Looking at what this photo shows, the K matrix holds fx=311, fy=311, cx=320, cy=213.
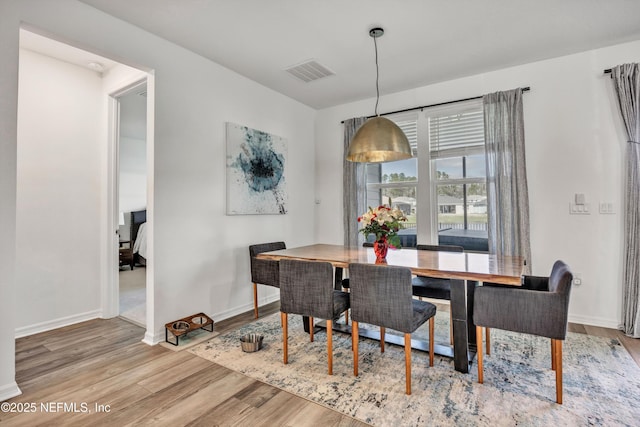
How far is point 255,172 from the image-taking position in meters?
3.88

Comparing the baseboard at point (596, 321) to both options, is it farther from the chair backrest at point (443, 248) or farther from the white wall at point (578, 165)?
the chair backrest at point (443, 248)

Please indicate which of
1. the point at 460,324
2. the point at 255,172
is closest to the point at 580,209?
the point at 460,324

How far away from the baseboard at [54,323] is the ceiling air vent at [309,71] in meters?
3.53

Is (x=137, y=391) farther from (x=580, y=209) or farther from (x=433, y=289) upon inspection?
(x=580, y=209)

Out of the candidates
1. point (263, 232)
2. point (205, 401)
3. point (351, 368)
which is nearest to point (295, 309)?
point (351, 368)

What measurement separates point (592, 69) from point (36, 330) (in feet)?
20.3

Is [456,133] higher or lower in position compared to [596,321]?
higher

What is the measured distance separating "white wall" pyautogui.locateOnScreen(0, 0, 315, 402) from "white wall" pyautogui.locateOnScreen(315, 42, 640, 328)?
10.3 ft

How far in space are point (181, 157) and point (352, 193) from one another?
2368mm

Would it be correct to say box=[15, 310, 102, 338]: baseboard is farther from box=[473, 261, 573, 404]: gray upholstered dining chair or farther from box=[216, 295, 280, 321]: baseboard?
box=[473, 261, 573, 404]: gray upholstered dining chair

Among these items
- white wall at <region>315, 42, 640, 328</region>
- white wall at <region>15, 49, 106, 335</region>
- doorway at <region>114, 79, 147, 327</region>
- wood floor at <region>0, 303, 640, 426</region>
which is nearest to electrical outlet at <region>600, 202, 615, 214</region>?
white wall at <region>315, 42, 640, 328</region>

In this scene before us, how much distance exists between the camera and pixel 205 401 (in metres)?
1.98

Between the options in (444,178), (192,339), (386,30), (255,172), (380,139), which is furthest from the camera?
(444,178)

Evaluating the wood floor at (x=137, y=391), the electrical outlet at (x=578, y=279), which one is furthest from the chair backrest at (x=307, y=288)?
the electrical outlet at (x=578, y=279)
